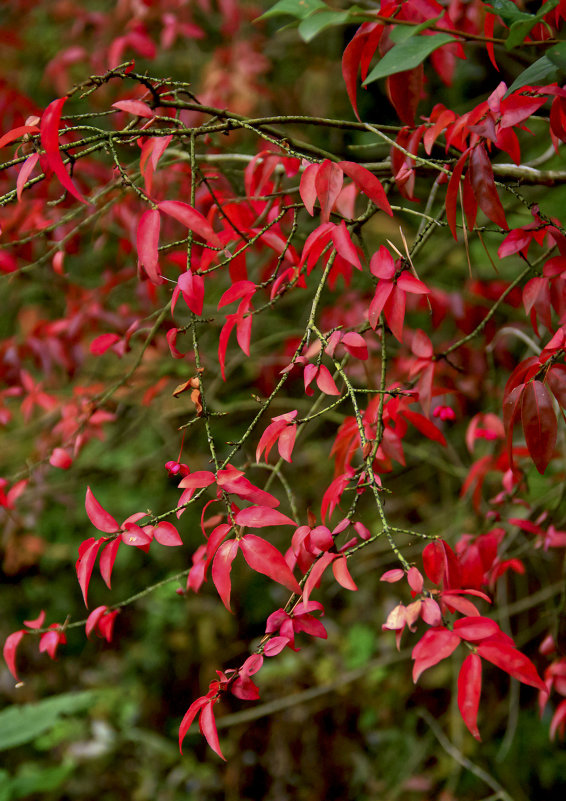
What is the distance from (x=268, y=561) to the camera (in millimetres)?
676

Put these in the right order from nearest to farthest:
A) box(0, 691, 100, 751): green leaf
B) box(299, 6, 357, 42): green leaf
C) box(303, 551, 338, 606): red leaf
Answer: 1. box(299, 6, 357, 42): green leaf
2. box(303, 551, 338, 606): red leaf
3. box(0, 691, 100, 751): green leaf

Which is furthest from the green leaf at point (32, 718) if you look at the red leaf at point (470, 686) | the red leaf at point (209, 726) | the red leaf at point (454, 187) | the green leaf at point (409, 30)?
the green leaf at point (409, 30)

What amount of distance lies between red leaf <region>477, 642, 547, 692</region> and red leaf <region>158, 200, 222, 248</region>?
0.52 meters

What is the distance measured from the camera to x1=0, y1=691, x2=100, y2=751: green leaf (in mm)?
1758

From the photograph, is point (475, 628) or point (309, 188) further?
point (309, 188)

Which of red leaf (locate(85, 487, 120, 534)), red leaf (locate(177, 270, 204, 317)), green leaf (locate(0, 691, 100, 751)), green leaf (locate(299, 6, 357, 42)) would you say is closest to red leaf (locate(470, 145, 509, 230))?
green leaf (locate(299, 6, 357, 42))

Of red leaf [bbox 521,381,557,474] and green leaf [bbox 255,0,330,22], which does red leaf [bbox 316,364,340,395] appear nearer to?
red leaf [bbox 521,381,557,474]

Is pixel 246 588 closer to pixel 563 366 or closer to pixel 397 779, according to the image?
pixel 397 779

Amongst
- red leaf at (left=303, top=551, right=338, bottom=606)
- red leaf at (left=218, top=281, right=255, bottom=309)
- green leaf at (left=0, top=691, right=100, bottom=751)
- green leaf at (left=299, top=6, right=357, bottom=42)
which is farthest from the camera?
green leaf at (left=0, top=691, right=100, bottom=751)

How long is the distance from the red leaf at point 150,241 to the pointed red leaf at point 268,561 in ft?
1.04

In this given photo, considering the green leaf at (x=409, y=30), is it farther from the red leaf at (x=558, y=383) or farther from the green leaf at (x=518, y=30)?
the red leaf at (x=558, y=383)

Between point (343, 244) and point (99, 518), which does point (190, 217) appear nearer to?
point (343, 244)

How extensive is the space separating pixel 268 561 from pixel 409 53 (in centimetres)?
57

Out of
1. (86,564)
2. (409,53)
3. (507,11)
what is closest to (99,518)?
(86,564)
